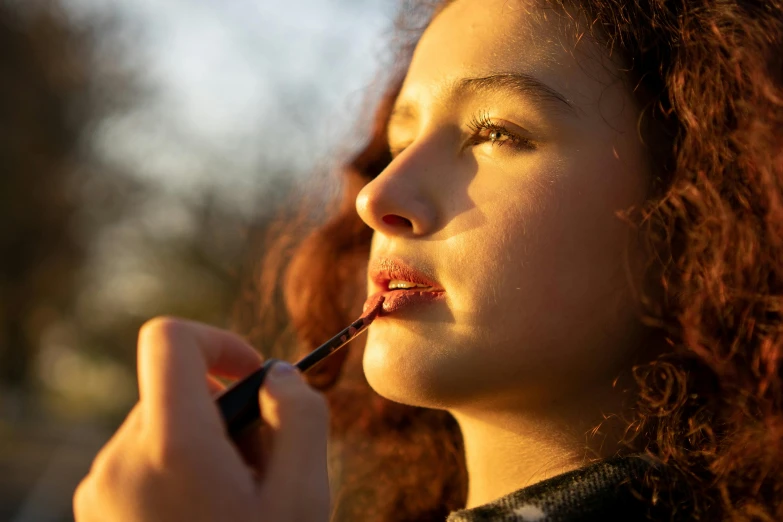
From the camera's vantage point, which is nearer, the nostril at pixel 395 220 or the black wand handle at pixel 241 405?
the black wand handle at pixel 241 405

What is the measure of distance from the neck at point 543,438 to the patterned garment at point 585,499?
0.36 feet

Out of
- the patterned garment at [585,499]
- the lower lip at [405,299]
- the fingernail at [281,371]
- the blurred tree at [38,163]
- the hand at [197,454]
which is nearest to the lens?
the hand at [197,454]

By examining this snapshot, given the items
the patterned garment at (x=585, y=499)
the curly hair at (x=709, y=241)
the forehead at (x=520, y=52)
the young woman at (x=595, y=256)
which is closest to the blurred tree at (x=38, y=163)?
the forehead at (x=520, y=52)

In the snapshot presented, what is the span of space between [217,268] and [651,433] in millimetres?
8849

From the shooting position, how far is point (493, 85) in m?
1.02

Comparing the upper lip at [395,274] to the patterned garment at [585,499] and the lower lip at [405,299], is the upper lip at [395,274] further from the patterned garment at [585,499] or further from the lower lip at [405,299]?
the patterned garment at [585,499]

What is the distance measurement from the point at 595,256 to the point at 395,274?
26cm

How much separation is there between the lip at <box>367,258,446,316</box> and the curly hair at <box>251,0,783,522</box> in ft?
0.86

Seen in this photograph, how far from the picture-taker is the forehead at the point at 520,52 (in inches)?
39.6

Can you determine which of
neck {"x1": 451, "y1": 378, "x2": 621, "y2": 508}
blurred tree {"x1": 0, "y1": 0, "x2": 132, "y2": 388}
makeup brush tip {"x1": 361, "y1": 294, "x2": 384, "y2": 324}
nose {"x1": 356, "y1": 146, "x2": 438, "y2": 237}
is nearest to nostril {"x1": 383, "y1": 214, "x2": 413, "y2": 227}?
nose {"x1": 356, "y1": 146, "x2": 438, "y2": 237}

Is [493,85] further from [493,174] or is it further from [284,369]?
[284,369]

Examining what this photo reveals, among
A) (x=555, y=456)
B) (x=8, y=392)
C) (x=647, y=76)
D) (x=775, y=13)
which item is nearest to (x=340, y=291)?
(x=555, y=456)

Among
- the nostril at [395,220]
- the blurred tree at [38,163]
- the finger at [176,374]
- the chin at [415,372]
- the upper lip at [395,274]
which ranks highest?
the finger at [176,374]

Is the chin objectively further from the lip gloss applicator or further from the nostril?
the lip gloss applicator
